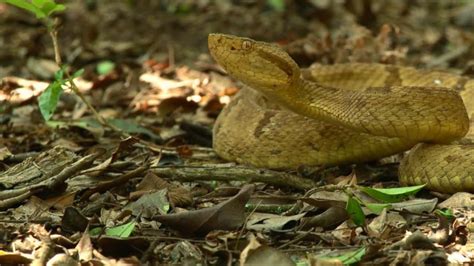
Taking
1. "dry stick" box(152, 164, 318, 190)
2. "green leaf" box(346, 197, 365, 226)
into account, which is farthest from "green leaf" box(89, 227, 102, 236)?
"green leaf" box(346, 197, 365, 226)

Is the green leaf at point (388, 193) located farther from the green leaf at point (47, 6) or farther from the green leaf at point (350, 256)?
the green leaf at point (47, 6)

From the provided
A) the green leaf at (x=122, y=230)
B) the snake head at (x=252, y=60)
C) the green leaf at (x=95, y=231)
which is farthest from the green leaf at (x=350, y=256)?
the snake head at (x=252, y=60)

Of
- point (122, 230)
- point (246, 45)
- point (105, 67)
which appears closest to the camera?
point (122, 230)

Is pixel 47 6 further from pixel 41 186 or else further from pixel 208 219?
pixel 208 219

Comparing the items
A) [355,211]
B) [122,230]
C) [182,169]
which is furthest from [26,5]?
[355,211]

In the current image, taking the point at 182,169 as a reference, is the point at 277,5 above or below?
below

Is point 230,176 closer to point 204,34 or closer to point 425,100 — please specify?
point 425,100
